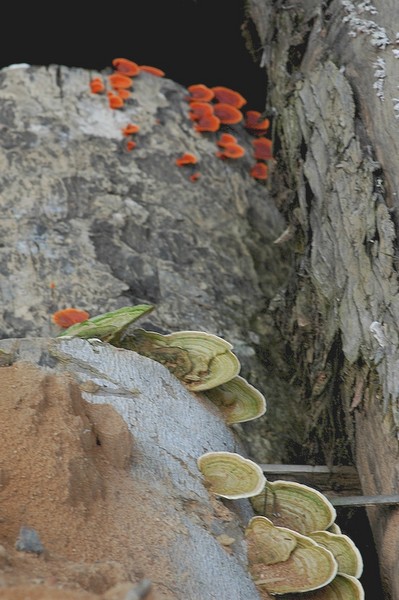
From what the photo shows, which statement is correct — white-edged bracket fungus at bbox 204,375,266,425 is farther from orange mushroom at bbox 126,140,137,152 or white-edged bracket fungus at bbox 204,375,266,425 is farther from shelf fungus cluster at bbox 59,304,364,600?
orange mushroom at bbox 126,140,137,152

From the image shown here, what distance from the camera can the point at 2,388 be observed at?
2332mm

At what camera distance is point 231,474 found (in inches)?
97.0

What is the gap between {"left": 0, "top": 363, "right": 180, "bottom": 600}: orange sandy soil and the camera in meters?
1.81

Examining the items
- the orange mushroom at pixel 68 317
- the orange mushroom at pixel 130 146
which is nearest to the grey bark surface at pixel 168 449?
the orange mushroom at pixel 68 317

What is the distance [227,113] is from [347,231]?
8.12 ft

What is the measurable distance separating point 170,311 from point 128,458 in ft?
6.06

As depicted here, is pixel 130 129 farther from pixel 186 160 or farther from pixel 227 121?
pixel 227 121

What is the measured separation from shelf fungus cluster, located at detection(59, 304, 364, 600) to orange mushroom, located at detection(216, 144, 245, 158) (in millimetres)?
2415

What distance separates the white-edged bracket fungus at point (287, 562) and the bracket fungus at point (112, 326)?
0.82 meters

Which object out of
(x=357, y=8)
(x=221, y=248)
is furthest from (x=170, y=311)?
(x=357, y=8)

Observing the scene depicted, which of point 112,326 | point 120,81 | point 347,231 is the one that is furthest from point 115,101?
point 112,326

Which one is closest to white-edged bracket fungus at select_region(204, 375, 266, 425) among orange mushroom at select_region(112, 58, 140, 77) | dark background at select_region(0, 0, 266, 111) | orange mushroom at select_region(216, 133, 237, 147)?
orange mushroom at select_region(216, 133, 237, 147)

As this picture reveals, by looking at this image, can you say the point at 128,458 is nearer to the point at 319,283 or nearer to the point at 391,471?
the point at 391,471

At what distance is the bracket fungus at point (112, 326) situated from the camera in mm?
2875
